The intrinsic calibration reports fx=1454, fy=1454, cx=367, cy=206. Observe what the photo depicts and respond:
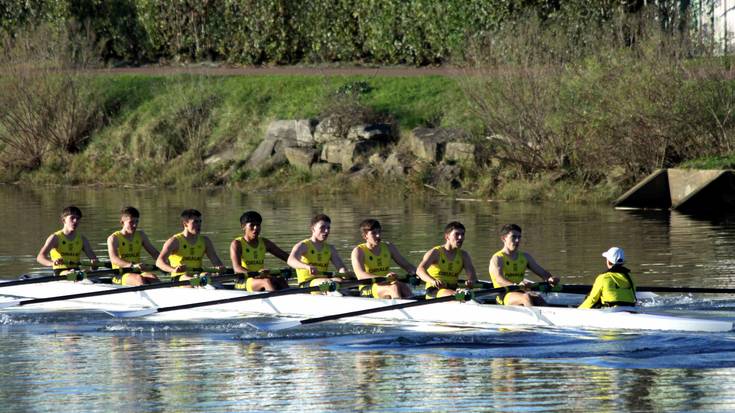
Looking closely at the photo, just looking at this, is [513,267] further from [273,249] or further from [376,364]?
[273,249]

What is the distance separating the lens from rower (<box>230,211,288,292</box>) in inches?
734

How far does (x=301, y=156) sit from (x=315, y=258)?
1888 centimetres

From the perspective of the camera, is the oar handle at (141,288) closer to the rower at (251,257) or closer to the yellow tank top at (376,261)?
the rower at (251,257)

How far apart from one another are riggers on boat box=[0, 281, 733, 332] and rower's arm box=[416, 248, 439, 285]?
1.48 feet

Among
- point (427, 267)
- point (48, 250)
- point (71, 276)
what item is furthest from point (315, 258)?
point (48, 250)

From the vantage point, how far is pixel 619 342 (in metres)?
15.2

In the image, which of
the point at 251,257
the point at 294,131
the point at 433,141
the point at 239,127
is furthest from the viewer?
the point at 239,127

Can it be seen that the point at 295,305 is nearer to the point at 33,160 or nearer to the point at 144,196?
the point at 144,196

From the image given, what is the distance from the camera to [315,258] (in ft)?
61.3

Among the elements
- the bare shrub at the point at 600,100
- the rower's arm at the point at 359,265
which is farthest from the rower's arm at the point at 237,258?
the bare shrub at the point at 600,100

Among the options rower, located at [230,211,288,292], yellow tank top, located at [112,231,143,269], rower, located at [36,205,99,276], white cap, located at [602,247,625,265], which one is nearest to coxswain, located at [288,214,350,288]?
rower, located at [230,211,288,292]

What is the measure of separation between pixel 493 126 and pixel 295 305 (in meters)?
16.3

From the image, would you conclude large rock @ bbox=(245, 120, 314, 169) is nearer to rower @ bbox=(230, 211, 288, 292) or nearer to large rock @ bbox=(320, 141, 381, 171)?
large rock @ bbox=(320, 141, 381, 171)

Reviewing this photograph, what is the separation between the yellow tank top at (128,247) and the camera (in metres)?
19.8
